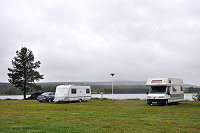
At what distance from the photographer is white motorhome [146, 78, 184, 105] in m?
25.1

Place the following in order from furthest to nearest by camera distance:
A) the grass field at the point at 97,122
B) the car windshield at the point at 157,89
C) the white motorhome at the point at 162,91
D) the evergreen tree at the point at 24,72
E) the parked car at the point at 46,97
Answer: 1. the evergreen tree at the point at 24,72
2. the parked car at the point at 46,97
3. the car windshield at the point at 157,89
4. the white motorhome at the point at 162,91
5. the grass field at the point at 97,122

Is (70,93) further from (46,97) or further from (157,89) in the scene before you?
(157,89)

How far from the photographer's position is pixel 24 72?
166 ft

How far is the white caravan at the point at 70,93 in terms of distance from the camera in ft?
103

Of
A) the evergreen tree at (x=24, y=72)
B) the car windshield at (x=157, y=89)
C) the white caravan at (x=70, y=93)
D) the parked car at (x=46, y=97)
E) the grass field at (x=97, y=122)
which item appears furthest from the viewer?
the evergreen tree at (x=24, y=72)

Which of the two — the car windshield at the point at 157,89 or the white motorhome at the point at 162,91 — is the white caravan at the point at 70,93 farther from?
the car windshield at the point at 157,89

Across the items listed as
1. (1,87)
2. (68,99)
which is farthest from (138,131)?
(1,87)

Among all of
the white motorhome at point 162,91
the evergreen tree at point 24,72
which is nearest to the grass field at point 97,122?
the white motorhome at point 162,91

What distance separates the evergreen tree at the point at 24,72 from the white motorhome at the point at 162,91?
3105cm

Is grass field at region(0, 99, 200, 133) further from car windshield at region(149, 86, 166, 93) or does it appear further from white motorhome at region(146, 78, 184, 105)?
car windshield at region(149, 86, 166, 93)

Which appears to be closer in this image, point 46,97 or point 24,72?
point 46,97

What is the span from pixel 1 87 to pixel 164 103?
115 meters

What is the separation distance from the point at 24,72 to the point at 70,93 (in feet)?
72.4

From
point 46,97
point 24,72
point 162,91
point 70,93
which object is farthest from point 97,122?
point 24,72
